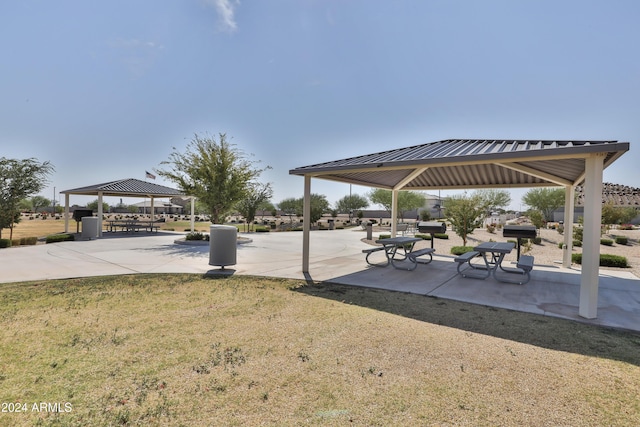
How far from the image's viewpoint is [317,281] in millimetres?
7625

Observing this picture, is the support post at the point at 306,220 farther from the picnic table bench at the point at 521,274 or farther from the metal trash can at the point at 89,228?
the metal trash can at the point at 89,228

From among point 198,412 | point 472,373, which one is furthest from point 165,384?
point 472,373

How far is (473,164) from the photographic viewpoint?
781 centimetres

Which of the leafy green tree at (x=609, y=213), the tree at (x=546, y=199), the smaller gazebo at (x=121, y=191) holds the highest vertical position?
the tree at (x=546, y=199)

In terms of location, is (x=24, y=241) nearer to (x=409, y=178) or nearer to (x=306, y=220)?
(x=306, y=220)

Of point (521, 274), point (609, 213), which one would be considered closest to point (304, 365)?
point (521, 274)

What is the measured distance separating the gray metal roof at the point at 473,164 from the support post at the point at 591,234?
0.86 feet

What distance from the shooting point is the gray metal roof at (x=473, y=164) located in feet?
18.2

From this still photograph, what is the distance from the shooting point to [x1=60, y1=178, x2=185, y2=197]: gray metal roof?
63.5ft

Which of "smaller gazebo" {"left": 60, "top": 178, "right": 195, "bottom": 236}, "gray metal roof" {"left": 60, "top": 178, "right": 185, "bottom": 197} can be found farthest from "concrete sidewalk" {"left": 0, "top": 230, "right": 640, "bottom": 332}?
"gray metal roof" {"left": 60, "top": 178, "right": 185, "bottom": 197}

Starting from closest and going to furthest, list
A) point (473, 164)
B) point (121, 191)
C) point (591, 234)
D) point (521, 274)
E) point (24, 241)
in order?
point (591, 234), point (473, 164), point (521, 274), point (24, 241), point (121, 191)

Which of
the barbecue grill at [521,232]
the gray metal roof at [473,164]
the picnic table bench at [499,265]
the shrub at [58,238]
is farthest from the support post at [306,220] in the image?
the shrub at [58,238]

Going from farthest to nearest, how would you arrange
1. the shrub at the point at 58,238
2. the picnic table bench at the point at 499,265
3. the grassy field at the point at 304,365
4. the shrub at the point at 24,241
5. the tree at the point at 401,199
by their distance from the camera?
1. the tree at the point at 401,199
2. the shrub at the point at 58,238
3. the shrub at the point at 24,241
4. the picnic table bench at the point at 499,265
5. the grassy field at the point at 304,365

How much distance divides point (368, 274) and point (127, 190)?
1835 centimetres
